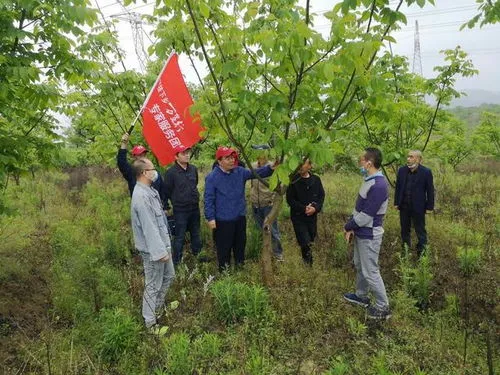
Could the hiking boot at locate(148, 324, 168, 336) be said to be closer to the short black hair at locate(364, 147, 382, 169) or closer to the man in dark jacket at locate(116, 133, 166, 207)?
the man in dark jacket at locate(116, 133, 166, 207)

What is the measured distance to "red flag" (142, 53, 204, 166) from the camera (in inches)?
202

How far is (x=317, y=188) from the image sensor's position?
5.65m

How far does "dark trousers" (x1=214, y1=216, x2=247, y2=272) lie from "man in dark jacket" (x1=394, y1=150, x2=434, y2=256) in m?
2.65

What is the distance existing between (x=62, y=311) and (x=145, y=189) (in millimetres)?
2092

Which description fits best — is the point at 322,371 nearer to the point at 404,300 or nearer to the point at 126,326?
the point at 404,300

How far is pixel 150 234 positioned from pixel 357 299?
2559mm

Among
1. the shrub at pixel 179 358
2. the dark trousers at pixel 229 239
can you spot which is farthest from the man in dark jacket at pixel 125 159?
the shrub at pixel 179 358

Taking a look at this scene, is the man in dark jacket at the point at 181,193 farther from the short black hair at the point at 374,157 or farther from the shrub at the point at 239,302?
the short black hair at the point at 374,157

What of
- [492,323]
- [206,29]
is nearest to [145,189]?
[206,29]

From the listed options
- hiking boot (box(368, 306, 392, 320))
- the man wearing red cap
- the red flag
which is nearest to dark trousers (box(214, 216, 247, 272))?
the man wearing red cap

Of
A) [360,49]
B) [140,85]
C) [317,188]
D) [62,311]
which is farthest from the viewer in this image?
[140,85]

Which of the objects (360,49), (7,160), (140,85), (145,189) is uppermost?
(140,85)

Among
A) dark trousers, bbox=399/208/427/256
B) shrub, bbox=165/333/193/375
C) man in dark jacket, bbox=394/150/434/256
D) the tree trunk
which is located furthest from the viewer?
dark trousers, bbox=399/208/427/256

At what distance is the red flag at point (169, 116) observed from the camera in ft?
16.8
